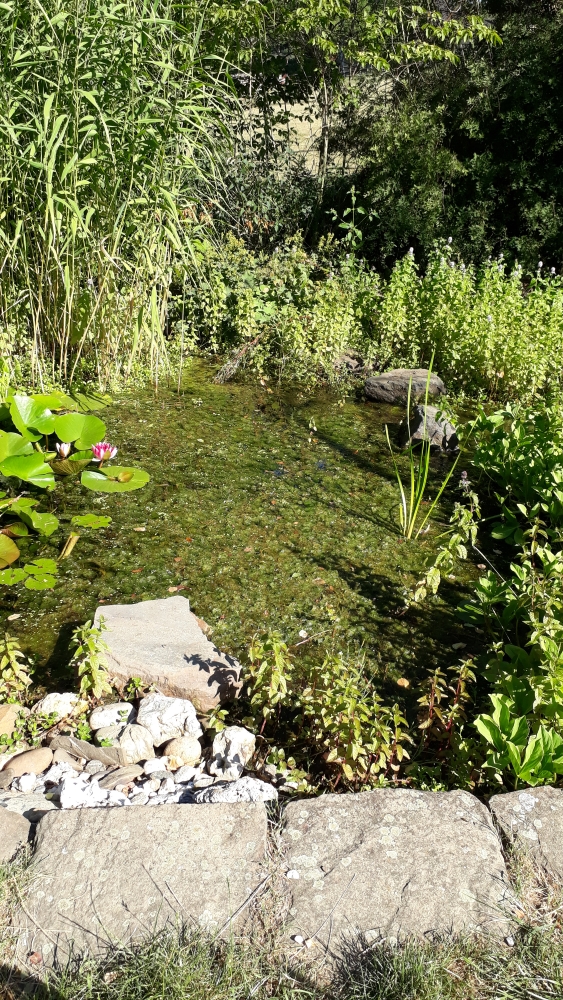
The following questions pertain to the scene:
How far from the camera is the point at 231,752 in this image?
2.29m

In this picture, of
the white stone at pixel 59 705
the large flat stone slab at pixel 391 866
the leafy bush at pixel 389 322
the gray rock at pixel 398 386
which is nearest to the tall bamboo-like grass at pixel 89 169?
the leafy bush at pixel 389 322

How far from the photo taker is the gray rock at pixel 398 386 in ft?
17.1

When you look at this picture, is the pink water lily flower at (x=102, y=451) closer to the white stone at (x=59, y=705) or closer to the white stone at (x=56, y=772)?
the white stone at (x=59, y=705)

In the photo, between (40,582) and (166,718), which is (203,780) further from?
(40,582)

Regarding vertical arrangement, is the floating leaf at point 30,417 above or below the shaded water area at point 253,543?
above

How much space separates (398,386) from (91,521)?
8.73 feet

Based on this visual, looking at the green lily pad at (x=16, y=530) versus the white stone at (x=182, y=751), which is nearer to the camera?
the white stone at (x=182, y=751)

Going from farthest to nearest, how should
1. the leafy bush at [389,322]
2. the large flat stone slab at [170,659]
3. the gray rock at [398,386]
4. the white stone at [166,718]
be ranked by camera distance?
the gray rock at [398,386] < the leafy bush at [389,322] < the large flat stone slab at [170,659] < the white stone at [166,718]

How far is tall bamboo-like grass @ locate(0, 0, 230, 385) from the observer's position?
12.1ft

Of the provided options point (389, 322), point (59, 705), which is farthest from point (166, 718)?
point (389, 322)

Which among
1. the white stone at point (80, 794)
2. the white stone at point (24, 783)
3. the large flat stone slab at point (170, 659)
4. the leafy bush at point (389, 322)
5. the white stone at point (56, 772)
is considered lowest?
the white stone at point (56, 772)

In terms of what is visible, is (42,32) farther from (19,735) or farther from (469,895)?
(469,895)

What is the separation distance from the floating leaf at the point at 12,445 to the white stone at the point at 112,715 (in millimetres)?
1463

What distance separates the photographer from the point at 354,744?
2.08m
